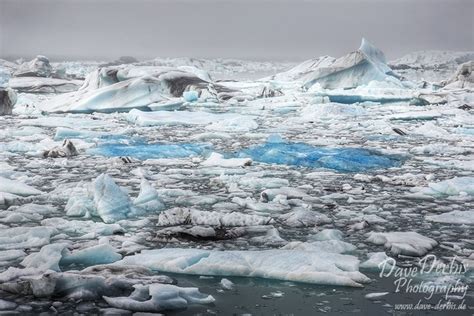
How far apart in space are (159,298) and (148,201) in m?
1.87

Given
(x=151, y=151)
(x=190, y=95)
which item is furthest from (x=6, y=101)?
(x=151, y=151)

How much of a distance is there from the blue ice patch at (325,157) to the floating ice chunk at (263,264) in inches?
124

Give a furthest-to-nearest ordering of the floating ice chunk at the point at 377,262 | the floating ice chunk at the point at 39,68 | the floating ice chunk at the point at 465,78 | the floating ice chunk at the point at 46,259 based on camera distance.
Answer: the floating ice chunk at the point at 39,68 → the floating ice chunk at the point at 465,78 → the floating ice chunk at the point at 377,262 → the floating ice chunk at the point at 46,259

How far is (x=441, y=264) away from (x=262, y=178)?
100 inches

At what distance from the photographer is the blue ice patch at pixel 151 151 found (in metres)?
6.70

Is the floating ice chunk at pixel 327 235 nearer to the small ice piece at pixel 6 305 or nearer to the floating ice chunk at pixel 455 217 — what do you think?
the floating ice chunk at pixel 455 217

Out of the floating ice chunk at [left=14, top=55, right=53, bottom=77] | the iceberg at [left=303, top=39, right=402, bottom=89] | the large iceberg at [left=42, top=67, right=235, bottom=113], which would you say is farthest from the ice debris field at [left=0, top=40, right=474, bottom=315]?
the floating ice chunk at [left=14, top=55, right=53, bottom=77]

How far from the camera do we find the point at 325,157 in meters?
6.23

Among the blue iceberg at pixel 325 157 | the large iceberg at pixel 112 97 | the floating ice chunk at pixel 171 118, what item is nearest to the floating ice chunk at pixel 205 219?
the blue iceberg at pixel 325 157

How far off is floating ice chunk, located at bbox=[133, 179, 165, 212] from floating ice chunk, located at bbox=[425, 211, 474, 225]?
210 cm

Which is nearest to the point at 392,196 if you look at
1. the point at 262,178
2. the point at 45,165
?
the point at 262,178

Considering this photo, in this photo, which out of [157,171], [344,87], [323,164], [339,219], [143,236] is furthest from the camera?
[344,87]

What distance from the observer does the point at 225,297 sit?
7.81 ft

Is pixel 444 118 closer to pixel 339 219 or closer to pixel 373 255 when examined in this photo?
pixel 339 219
